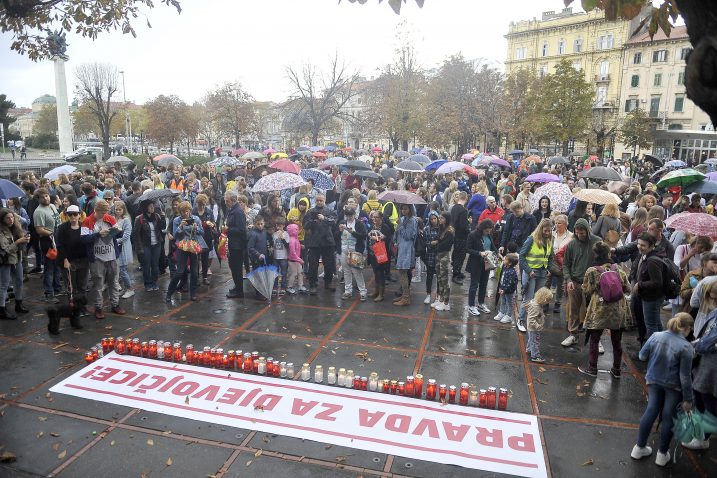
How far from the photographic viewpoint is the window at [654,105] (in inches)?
2234

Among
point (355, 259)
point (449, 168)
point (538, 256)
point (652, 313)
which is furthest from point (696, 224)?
point (449, 168)

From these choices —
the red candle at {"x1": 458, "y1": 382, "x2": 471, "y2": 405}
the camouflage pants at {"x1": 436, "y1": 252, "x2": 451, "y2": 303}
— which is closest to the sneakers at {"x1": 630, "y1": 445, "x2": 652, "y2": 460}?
the red candle at {"x1": 458, "y1": 382, "x2": 471, "y2": 405}

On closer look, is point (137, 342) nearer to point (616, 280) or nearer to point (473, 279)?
point (473, 279)

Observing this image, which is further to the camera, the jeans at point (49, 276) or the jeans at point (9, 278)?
the jeans at point (49, 276)

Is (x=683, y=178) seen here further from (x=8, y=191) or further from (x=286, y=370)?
(x=8, y=191)

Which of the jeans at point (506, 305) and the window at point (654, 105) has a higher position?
the window at point (654, 105)

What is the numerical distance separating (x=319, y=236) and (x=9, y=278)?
17.1 feet

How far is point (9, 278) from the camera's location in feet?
26.2

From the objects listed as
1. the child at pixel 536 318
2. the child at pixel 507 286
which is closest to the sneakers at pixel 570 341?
the child at pixel 536 318

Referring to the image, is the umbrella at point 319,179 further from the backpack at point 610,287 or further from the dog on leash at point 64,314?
the backpack at point 610,287

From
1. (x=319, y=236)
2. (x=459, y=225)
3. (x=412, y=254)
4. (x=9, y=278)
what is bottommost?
(x=9, y=278)

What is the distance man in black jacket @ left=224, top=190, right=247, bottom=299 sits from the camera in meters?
9.08

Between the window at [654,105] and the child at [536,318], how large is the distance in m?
61.3

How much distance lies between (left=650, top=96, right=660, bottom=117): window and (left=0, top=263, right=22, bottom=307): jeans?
64.8m
